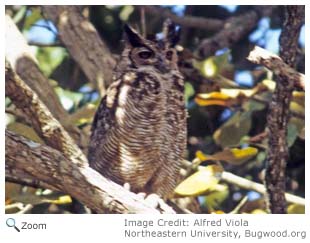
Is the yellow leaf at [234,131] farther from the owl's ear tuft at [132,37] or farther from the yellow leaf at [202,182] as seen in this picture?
the owl's ear tuft at [132,37]

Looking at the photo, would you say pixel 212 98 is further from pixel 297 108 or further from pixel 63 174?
pixel 63 174

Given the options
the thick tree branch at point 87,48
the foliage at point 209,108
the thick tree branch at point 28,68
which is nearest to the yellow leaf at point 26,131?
the foliage at point 209,108

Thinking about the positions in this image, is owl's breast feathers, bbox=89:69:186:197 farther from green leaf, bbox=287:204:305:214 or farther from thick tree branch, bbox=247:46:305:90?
thick tree branch, bbox=247:46:305:90

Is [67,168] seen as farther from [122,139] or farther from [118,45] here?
[118,45]

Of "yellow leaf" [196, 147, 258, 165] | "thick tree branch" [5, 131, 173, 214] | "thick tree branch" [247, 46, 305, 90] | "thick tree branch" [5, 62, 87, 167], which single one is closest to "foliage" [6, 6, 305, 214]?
"yellow leaf" [196, 147, 258, 165]
